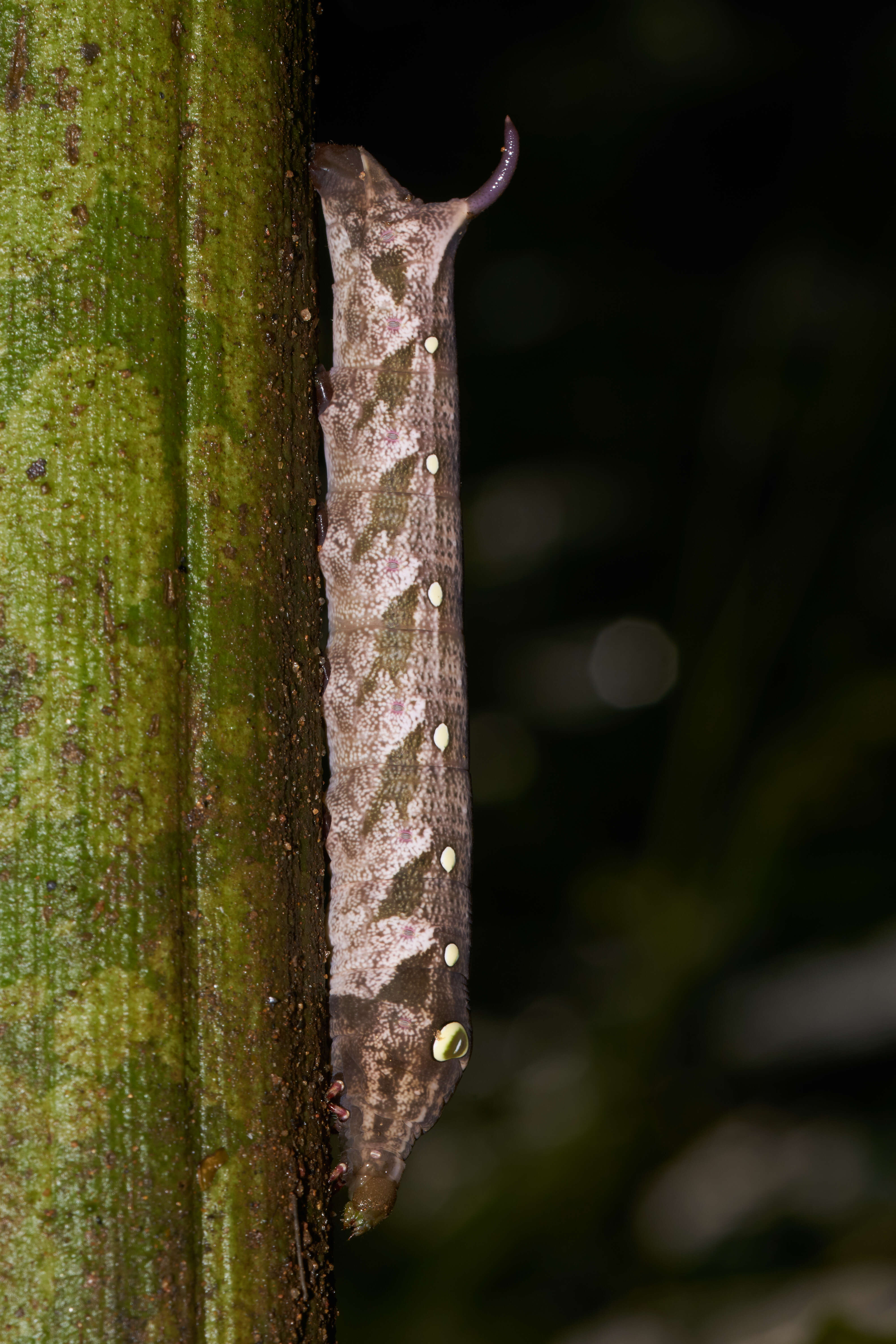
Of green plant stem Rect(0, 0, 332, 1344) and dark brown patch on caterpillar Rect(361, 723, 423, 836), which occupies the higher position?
green plant stem Rect(0, 0, 332, 1344)

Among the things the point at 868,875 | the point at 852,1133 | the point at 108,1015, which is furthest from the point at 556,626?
the point at 108,1015

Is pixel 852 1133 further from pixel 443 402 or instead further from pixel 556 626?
pixel 443 402

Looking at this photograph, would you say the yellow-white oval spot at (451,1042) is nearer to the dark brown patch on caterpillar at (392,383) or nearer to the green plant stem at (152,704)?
the green plant stem at (152,704)

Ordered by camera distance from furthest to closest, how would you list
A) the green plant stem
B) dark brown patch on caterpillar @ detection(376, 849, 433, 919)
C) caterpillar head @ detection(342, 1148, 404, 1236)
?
dark brown patch on caterpillar @ detection(376, 849, 433, 919), caterpillar head @ detection(342, 1148, 404, 1236), the green plant stem

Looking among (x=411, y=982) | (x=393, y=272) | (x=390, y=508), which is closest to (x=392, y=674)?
(x=390, y=508)

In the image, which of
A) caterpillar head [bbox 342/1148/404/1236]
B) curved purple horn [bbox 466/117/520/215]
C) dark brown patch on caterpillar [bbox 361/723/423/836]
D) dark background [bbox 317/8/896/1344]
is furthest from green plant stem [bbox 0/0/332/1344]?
dark background [bbox 317/8/896/1344]

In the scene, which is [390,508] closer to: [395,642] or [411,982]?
[395,642]

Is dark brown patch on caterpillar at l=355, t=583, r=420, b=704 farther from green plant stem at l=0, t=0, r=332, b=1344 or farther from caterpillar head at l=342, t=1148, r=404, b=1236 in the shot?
caterpillar head at l=342, t=1148, r=404, b=1236
